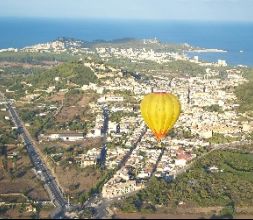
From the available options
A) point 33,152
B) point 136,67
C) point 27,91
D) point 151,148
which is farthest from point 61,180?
point 136,67

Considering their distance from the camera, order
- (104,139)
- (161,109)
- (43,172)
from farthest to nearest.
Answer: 1. (104,139)
2. (43,172)
3. (161,109)

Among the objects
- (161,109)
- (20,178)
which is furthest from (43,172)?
(161,109)

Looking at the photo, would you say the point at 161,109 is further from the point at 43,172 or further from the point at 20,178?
the point at 43,172

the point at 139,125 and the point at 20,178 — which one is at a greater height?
the point at 20,178

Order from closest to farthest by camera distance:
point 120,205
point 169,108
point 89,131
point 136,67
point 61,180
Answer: point 169,108
point 120,205
point 61,180
point 89,131
point 136,67

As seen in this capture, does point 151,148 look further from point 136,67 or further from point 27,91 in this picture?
point 136,67

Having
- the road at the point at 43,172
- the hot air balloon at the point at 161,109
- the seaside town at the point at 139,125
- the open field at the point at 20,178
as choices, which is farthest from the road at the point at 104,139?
the hot air balloon at the point at 161,109

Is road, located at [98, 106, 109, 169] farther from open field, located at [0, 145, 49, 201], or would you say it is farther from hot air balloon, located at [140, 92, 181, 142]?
hot air balloon, located at [140, 92, 181, 142]
